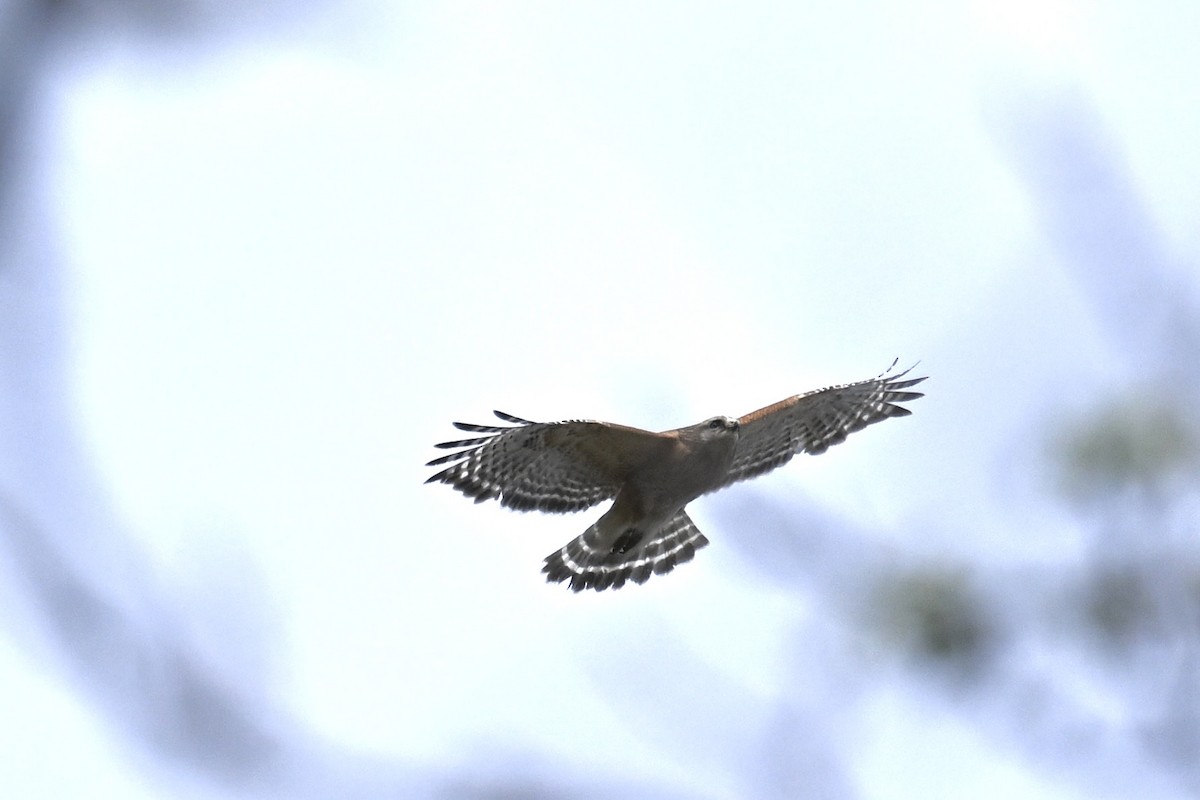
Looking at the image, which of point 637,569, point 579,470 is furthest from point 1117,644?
point 637,569

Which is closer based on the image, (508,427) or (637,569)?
(508,427)

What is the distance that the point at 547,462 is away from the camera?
1077cm

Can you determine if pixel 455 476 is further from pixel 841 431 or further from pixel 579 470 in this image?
pixel 841 431

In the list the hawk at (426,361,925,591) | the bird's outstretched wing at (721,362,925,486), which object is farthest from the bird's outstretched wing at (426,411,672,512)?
the bird's outstretched wing at (721,362,925,486)

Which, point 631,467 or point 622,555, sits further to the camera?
point 622,555

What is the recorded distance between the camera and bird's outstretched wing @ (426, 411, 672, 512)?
1020 centimetres

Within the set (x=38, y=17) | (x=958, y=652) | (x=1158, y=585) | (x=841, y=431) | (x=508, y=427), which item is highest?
(x=841, y=431)

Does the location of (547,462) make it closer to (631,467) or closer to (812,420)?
(631,467)

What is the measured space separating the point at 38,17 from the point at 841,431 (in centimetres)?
1028

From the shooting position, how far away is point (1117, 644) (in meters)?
5.62

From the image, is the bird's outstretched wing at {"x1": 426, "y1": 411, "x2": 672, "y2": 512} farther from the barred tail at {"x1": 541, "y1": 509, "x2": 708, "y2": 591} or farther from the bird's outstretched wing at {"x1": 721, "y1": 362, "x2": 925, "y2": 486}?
the bird's outstretched wing at {"x1": 721, "y1": 362, "x2": 925, "y2": 486}

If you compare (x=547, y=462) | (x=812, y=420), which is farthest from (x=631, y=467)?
(x=812, y=420)

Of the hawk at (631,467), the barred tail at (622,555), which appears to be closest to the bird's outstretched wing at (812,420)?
the hawk at (631,467)

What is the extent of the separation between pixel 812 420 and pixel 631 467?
2.16 metres
